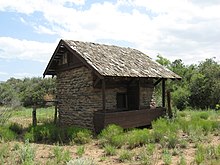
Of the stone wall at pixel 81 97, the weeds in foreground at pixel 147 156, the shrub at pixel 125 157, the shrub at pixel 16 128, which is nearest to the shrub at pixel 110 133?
the weeds in foreground at pixel 147 156

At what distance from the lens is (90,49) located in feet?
51.1

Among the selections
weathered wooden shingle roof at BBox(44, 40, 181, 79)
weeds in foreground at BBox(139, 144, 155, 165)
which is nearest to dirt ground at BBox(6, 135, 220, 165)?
weeds in foreground at BBox(139, 144, 155, 165)

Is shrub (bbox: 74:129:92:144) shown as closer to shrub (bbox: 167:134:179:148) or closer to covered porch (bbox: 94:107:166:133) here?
covered porch (bbox: 94:107:166:133)

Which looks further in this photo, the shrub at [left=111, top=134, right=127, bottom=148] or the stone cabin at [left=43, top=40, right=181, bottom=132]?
the stone cabin at [left=43, top=40, right=181, bottom=132]

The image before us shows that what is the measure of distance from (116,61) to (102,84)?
2278 millimetres

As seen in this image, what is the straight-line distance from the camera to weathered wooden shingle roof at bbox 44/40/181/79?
1373 cm

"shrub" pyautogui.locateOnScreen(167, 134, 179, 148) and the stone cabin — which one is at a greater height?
the stone cabin

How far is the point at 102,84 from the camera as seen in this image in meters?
13.5

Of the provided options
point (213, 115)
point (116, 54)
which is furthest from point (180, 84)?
point (116, 54)

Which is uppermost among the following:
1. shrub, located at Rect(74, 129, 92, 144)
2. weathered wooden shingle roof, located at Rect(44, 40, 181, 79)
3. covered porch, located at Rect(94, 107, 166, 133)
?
weathered wooden shingle roof, located at Rect(44, 40, 181, 79)

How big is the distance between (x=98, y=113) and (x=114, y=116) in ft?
2.52

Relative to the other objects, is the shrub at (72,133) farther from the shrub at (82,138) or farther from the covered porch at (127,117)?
the covered porch at (127,117)

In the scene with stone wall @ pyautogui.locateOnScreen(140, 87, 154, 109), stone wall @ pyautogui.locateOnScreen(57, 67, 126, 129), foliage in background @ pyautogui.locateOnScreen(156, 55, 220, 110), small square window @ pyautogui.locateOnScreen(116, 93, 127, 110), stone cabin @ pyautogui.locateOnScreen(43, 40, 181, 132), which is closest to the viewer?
stone cabin @ pyautogui.locateOnScreen(43, 40, 181, 132)

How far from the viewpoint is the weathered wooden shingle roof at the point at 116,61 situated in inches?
540
